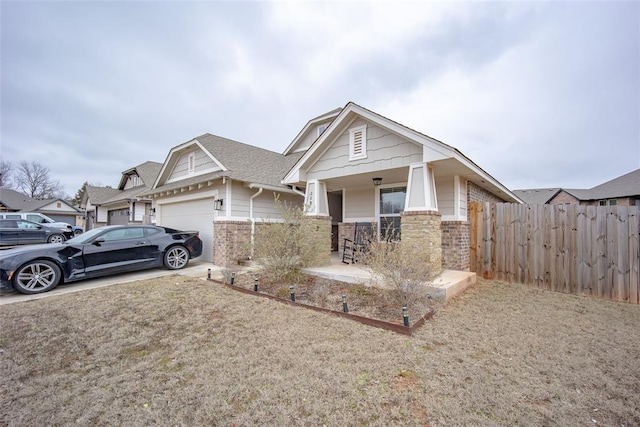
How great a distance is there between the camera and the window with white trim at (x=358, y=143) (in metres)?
7.11

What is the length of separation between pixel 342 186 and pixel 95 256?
Result: 734cm

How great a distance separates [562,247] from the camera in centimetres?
593

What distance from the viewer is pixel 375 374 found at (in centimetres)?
262

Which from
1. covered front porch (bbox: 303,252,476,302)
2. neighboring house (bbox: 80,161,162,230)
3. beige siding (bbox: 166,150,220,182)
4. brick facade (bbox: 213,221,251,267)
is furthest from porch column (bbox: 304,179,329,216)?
neighboring house (bbox: 80,161,162,230)

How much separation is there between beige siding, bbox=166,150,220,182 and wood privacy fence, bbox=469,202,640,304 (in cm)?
911

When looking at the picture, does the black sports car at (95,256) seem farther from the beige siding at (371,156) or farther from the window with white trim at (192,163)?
the beige siding at (371,156)

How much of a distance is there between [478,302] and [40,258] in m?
9.31

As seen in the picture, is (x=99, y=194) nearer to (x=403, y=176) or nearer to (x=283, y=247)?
(x=283, y=247)

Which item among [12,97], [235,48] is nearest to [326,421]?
[235,48]

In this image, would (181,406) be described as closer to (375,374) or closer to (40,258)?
(375,374)

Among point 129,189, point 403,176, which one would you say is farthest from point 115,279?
point 129,189

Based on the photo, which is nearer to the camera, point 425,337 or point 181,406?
point 181,406

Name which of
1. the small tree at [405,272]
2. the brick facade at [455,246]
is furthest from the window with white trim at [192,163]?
the brick facade at [455,246]

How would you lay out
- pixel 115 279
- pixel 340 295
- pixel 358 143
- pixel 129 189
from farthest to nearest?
pixel 129 189, pixel 358 143, pixel 115 279, pixel 340 295
